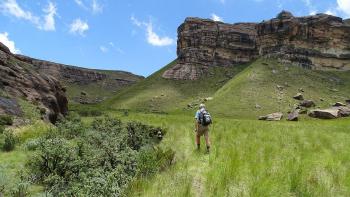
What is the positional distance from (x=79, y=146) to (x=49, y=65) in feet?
608

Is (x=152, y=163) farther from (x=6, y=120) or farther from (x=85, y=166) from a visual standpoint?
(x=6, y=120)

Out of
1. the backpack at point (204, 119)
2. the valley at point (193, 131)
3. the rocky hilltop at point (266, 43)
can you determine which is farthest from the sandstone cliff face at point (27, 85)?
the rocky hilltop at point (266, 43)

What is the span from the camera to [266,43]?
124 metres

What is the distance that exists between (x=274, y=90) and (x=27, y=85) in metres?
67.7

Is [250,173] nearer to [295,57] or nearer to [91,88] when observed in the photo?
[295,57]

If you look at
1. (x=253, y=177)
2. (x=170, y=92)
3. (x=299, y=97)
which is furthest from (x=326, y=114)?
(x=253, y=177)

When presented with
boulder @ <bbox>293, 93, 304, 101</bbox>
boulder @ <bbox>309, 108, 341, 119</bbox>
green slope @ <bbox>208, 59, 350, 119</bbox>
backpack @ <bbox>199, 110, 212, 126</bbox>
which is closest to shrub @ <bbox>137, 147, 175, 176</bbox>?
backpack @ <bbox>199, 110, 212, 126</bbox>

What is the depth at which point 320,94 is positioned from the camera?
93.3 m

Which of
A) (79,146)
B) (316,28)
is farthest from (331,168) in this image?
(316,28)

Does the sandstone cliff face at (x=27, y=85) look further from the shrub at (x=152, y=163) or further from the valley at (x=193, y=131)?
the shrub at (x=152, y=163)

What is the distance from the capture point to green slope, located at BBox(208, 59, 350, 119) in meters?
84.1

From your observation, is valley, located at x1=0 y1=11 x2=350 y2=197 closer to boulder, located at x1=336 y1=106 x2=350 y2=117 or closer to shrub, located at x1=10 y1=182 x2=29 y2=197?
shrub, located at x1=10 y1=182 x2=29 y2=197

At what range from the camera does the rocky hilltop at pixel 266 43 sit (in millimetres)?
117062

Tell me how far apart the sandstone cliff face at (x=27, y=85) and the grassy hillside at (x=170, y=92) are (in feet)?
197
